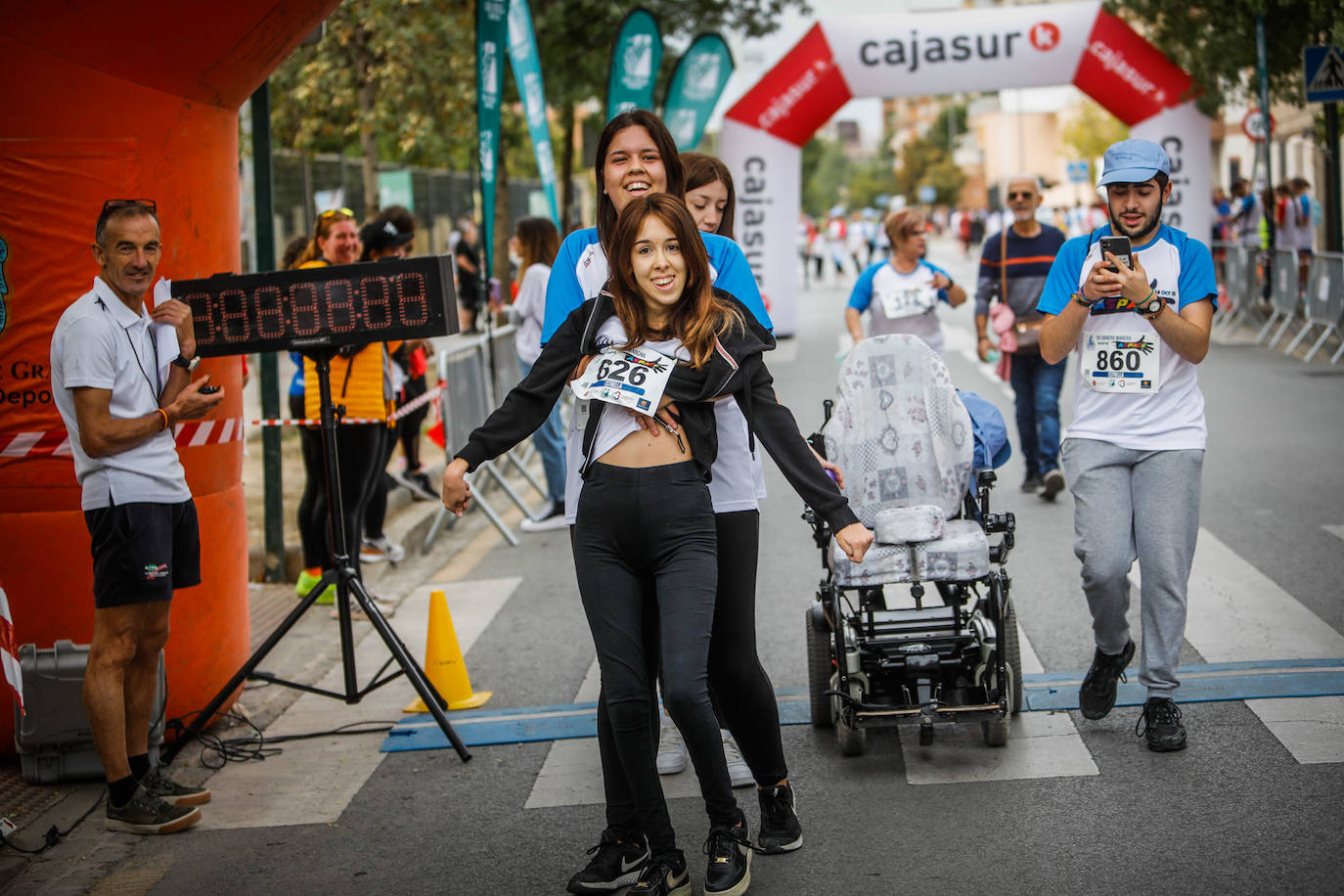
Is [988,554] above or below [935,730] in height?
above

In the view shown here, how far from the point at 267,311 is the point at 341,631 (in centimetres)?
129

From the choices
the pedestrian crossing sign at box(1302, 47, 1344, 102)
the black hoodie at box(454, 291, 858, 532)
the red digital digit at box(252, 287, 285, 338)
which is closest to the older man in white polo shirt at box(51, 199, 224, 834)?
the red digital digit at box(252, 287, 285, 338)

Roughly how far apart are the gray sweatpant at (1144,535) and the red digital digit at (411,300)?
2481mm

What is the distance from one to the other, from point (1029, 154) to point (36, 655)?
108 meters

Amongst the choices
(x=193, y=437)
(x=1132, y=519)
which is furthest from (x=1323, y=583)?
(x=193, y=437)

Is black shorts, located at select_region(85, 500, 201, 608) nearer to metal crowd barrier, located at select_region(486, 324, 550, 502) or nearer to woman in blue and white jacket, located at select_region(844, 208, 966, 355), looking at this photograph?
woman in blue and white jacket, located at select_region(844, 208, 966, 355)

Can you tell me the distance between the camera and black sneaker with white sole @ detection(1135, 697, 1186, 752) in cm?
523

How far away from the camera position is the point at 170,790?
5.35 metres

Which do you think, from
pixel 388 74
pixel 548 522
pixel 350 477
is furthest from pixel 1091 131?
pixel 350 477

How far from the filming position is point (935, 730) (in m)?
5.67

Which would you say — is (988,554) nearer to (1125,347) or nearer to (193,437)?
(1125,347)

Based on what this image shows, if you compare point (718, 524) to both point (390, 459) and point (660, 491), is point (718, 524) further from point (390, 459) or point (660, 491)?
point (390, 459)

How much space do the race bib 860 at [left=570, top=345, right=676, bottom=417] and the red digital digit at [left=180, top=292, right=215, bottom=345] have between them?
200 centimetres

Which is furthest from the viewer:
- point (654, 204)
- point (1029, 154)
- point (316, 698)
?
point (1029, 154)
